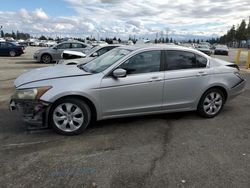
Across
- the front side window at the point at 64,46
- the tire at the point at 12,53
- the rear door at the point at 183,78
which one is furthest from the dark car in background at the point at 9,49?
the rear door at the point at 183,78

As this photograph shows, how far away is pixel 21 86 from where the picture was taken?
453cm

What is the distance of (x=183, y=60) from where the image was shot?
540 centimetres

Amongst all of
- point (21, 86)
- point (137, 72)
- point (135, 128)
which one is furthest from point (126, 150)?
point (21, 86)

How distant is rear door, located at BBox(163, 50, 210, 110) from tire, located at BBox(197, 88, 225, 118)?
22 cm

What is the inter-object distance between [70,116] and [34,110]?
601 millimetres

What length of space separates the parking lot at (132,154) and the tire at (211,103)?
8.2 inches

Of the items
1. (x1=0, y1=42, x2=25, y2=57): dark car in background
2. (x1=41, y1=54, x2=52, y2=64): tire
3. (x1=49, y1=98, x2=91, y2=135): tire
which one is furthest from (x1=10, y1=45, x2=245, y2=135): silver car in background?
(x1=0, y1=42, x2=25, y2=57): dark car in background

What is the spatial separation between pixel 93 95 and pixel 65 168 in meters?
1.45

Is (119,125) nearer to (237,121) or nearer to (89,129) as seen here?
(89,129)

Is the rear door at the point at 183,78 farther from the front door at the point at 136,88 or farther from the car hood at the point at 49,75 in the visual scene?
the car hood at the point at 49,75

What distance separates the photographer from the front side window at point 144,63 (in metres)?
4.90

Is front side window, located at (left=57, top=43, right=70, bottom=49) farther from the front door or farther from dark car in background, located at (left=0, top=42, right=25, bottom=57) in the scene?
the front door

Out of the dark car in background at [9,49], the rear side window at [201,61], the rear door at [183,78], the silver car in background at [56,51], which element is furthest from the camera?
the dark car in background at [9,49]

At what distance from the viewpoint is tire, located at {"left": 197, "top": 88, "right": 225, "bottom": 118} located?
18.3ft
